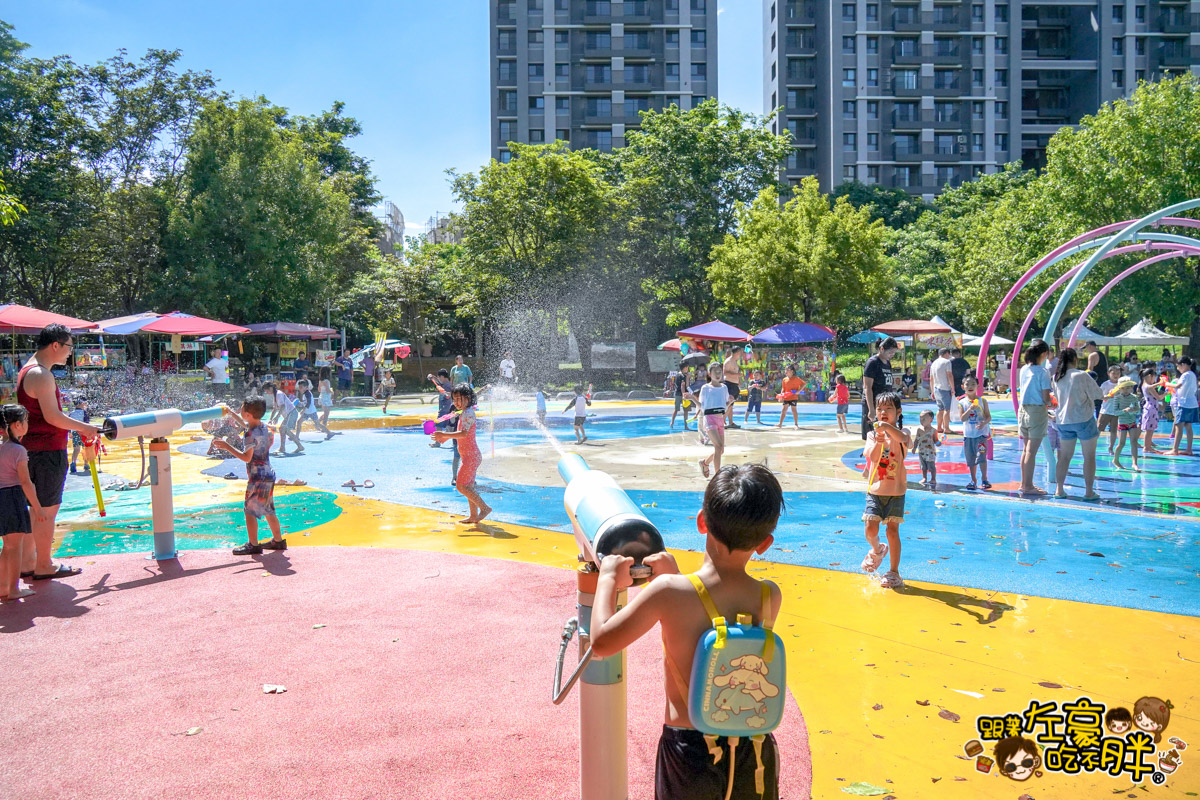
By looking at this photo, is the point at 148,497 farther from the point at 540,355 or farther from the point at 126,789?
the point at 540,355

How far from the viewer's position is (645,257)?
39.9 meters

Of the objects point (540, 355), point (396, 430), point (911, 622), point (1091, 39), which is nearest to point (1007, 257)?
point (540, 355)

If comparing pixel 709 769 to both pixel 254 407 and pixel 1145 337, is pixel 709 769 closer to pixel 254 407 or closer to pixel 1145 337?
pixel 254 407

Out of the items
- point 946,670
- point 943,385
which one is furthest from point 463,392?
point 943,385

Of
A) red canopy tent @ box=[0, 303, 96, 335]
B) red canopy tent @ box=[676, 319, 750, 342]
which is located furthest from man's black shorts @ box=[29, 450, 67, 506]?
red canopy tent @ box=[676, 319, 750, 342]

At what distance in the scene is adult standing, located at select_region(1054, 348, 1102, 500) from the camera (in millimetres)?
10594

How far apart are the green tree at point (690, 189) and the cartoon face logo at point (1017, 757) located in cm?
3653

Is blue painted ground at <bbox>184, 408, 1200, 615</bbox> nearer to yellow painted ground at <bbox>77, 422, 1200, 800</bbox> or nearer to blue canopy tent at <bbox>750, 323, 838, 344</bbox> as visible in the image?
yellow painted ground at <bbox>77, 422, 1200, 800</bbox>

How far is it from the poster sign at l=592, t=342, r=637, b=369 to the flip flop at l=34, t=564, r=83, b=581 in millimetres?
32616

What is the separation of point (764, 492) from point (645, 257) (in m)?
38.2

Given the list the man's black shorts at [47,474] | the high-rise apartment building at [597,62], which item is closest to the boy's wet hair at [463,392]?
the man's black shorts at [47,474]

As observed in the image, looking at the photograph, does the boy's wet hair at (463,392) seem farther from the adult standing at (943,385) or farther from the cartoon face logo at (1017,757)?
the adult standing at (943,385)

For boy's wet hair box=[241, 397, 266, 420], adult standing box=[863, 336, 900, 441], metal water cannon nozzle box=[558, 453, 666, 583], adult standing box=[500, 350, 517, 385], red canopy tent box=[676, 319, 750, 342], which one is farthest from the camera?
adult standing box=[500, 350, 517, 385]

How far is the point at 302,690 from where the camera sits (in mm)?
4707
